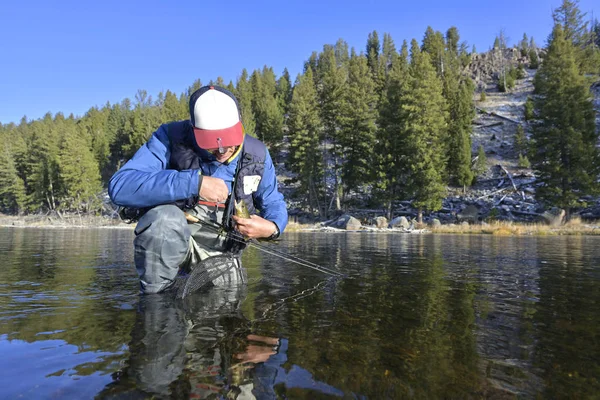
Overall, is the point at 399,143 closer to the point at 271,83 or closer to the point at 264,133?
the point at 264,133

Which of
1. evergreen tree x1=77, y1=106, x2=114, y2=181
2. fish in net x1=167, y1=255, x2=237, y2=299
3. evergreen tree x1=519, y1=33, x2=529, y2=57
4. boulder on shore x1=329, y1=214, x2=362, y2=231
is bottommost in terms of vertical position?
boulder on shore x1=329, y1=214, x2=362, y2=231

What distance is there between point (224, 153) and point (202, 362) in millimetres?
1590

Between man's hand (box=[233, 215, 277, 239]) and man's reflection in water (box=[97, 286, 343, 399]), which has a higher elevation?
man's hand (box=[233, 215, 277, 239])

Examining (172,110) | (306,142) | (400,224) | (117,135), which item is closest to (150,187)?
(400,224)

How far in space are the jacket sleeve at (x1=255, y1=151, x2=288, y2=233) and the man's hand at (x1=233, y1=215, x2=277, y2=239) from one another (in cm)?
34

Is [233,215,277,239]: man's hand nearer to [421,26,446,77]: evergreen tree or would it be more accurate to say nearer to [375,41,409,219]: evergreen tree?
[375,41,409,219]: evergreen tree

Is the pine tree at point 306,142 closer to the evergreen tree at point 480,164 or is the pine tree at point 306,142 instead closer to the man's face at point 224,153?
the evergreen tree at point 480,164

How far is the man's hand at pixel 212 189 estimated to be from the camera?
231 centimetres

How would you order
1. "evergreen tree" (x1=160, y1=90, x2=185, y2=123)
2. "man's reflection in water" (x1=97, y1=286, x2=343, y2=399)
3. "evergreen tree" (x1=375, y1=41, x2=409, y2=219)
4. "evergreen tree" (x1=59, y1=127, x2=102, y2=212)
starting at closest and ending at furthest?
1. "man's reflection in water" (x1=97, y1=286, x2=343, y2=399)
2. "evergreen tree" (x1=375, y1=41, x2=409, y2=219)
3. "evergreen tree" (x1=59, y1=127, x2=102, y2=212)
4. "evergreen tree" (x1=160, y1=90, x2=185, y2=123)

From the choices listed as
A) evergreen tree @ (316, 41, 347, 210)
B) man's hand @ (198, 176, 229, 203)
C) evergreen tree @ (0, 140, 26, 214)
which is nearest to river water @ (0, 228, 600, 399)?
man's hand @ (198, 176, 229, 203)

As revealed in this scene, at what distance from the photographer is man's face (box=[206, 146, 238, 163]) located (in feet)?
8.34

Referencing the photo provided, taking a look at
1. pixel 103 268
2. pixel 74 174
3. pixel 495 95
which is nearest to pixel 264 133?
pixel 74 174

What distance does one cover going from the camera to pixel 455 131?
32656 millimetres

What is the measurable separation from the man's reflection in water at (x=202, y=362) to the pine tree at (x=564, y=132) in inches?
977
